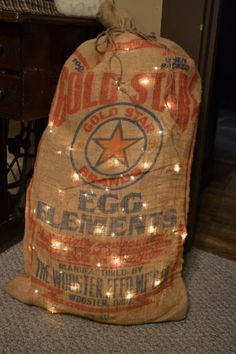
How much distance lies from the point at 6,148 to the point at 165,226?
0.61 m

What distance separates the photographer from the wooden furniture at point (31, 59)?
992 mm

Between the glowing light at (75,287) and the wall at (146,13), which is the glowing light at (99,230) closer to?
the glowing light at (75,287)

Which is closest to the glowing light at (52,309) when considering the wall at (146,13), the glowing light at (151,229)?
the glowing light at (151,229)

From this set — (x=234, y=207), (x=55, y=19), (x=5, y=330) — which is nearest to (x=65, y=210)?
(x=5, y=330)

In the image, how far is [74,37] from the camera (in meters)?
1.17

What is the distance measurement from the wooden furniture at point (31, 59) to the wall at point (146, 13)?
0.18 m

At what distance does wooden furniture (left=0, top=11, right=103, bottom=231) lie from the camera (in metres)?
0.99

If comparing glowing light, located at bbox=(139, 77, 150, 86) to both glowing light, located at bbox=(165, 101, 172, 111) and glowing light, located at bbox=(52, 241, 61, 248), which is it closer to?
glowing light, located at bbox=(165, 101, 172, 111)

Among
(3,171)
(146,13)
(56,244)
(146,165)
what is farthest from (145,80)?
(3,171)

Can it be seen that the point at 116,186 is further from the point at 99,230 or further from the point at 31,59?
the point at 31,59

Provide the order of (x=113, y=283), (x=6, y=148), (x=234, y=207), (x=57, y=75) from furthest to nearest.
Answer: (x=234, y=207) < (x=6, y=148) < (x=57, y=75) < (x=113, y=283)

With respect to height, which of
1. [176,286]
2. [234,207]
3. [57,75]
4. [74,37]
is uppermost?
[74,37]

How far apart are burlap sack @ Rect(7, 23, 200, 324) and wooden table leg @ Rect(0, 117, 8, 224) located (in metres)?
0.29

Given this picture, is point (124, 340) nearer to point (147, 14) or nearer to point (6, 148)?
point (6, 148)
